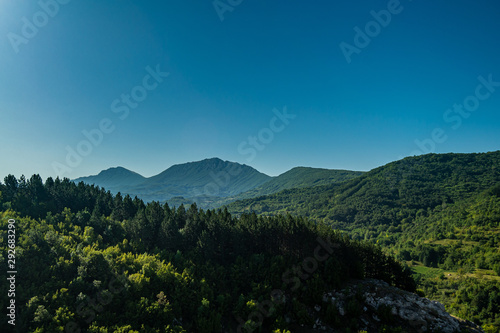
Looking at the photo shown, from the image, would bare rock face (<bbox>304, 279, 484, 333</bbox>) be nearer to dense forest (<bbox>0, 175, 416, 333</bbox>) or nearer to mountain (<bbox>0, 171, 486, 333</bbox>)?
mountain (<bbox>0, 171, 486, 333</bbox>)

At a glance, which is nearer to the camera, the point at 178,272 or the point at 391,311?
the point at 391,311

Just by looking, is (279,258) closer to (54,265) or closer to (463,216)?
(54,265)

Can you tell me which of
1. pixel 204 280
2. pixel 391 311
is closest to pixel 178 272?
pixel 204 280

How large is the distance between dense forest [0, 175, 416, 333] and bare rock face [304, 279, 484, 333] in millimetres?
1558

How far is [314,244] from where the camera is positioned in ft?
164

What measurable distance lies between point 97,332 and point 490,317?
99.3 meters

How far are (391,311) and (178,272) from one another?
3763cm

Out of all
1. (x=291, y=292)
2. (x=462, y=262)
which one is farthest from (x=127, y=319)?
(x=462, y=262)

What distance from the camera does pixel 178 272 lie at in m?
43.4

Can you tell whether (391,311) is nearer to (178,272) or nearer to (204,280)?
(204,280)

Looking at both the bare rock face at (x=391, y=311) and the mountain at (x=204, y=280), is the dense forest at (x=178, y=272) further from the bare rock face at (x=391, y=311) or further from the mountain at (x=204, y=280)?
the bare rock face at (x=391, y=311)

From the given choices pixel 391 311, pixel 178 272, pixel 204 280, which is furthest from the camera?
pixel 178 272

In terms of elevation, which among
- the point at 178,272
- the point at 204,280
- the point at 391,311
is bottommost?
the point at 391,311

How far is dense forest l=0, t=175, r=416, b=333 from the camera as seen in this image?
3416cm
